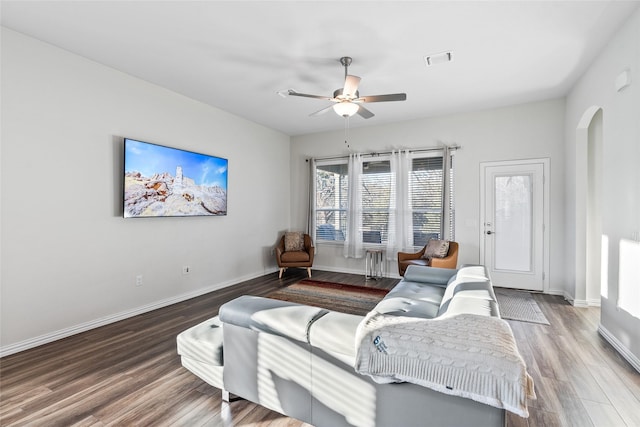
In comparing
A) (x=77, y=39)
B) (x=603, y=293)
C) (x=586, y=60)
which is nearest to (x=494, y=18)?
(x=586, y=60)

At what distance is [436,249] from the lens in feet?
16.1

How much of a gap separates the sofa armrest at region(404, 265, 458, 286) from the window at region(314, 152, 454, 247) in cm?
193

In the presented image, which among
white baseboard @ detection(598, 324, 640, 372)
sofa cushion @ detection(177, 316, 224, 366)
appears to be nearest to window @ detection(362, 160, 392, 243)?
white baseboard @ detection(598, 324, 640, 372)

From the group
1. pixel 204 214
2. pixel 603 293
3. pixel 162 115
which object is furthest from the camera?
pixel 204 214

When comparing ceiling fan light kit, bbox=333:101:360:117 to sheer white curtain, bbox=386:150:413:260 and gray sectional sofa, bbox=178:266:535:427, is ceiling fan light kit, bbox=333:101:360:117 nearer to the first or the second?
gray sectional sofa, bbox=178:266:535:427

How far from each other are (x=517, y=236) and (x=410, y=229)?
5.32ft

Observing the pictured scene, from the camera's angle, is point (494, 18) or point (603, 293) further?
point (603, 293)

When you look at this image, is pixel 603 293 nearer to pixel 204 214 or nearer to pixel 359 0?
pixel 359 0

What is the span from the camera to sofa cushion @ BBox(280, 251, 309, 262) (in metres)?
5.66

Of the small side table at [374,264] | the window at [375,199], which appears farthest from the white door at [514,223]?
the small side table at [374,264]

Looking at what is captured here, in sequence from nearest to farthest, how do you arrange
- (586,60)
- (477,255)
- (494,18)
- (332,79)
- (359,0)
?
(359,0) < (494,18) < (586,60) < (332,79) < (477,255)

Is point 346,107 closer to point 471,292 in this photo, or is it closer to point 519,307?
point 471,292

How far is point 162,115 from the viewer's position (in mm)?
4105

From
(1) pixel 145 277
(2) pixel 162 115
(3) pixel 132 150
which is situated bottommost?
(1) pixel 145 277
